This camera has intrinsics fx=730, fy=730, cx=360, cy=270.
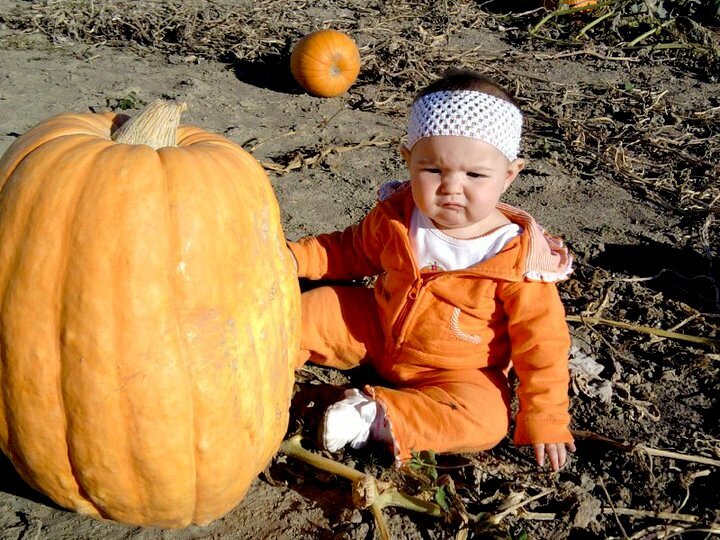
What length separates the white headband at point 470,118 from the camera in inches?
102

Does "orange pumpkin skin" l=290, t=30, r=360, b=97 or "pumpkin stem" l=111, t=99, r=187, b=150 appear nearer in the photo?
"pumpkin stem" l=111, t=99, r=187, b=150

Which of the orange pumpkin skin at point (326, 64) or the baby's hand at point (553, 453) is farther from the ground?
the orange pumpkin skin at point (326, 64)

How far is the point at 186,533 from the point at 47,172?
1172 mm

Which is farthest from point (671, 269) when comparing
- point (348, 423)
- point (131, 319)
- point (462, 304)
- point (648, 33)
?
point (648, 33)

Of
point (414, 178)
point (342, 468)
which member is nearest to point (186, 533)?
point (342, 468)

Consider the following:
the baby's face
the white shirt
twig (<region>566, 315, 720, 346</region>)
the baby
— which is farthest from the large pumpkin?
twig (<region>566, 315, 720, 346</region>)

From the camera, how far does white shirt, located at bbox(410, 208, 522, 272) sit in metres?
2.80

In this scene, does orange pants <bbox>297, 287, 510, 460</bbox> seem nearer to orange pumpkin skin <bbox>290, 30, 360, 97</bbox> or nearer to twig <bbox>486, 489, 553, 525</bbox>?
twig <bbox>486, 489, 553, 525</bbox>

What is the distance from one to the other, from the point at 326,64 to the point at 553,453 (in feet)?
12.6

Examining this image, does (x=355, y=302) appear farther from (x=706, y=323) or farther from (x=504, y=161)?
(x=706, y=323)

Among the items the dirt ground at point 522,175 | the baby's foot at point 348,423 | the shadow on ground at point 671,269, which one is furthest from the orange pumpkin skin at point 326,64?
the baby's foot at point 348,423

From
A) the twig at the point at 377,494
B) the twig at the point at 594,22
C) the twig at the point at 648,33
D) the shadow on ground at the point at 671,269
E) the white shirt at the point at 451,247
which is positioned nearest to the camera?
the twig at the point at 377,494

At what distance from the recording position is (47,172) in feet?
6.24

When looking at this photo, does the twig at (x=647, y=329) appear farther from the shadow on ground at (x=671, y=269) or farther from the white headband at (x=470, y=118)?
the white headband at (x=470, y=118)
